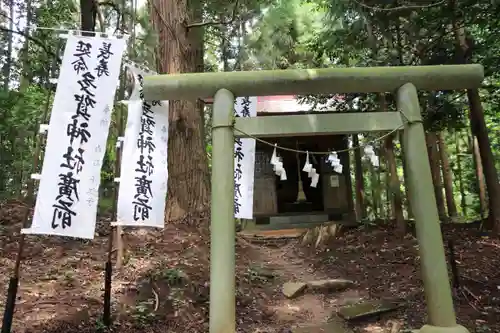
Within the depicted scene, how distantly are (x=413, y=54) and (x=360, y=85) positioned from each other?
482cm

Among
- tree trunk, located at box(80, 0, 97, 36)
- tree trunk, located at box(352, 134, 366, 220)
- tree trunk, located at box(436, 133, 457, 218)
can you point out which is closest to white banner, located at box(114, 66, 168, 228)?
tree trunk, located at box(80, 0, 97, 36)

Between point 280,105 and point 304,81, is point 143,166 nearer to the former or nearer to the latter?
point 304,81

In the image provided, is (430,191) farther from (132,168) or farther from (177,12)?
(177,12)

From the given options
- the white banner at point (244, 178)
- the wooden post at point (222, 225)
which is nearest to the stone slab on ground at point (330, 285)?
the white banner at point (244, 178)

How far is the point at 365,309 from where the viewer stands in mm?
4871

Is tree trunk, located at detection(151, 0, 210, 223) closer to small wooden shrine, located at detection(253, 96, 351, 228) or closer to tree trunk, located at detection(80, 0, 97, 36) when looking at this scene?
tree trunk, located at detection(80, 0, 97, 36)

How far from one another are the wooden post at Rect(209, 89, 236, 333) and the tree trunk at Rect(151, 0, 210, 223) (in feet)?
6.36

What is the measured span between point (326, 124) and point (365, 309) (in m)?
2.46

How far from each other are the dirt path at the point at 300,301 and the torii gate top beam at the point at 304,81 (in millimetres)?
2816

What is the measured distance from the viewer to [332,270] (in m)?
6.97

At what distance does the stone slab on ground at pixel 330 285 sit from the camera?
5.92m

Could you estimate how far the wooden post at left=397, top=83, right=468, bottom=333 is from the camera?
3.65 metres

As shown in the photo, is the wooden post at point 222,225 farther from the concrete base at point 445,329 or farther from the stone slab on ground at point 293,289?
the stone slab on ground at point 293,289

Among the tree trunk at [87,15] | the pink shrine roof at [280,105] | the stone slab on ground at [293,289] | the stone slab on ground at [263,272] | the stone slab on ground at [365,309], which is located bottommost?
the stone slab on ground at [365,309]
